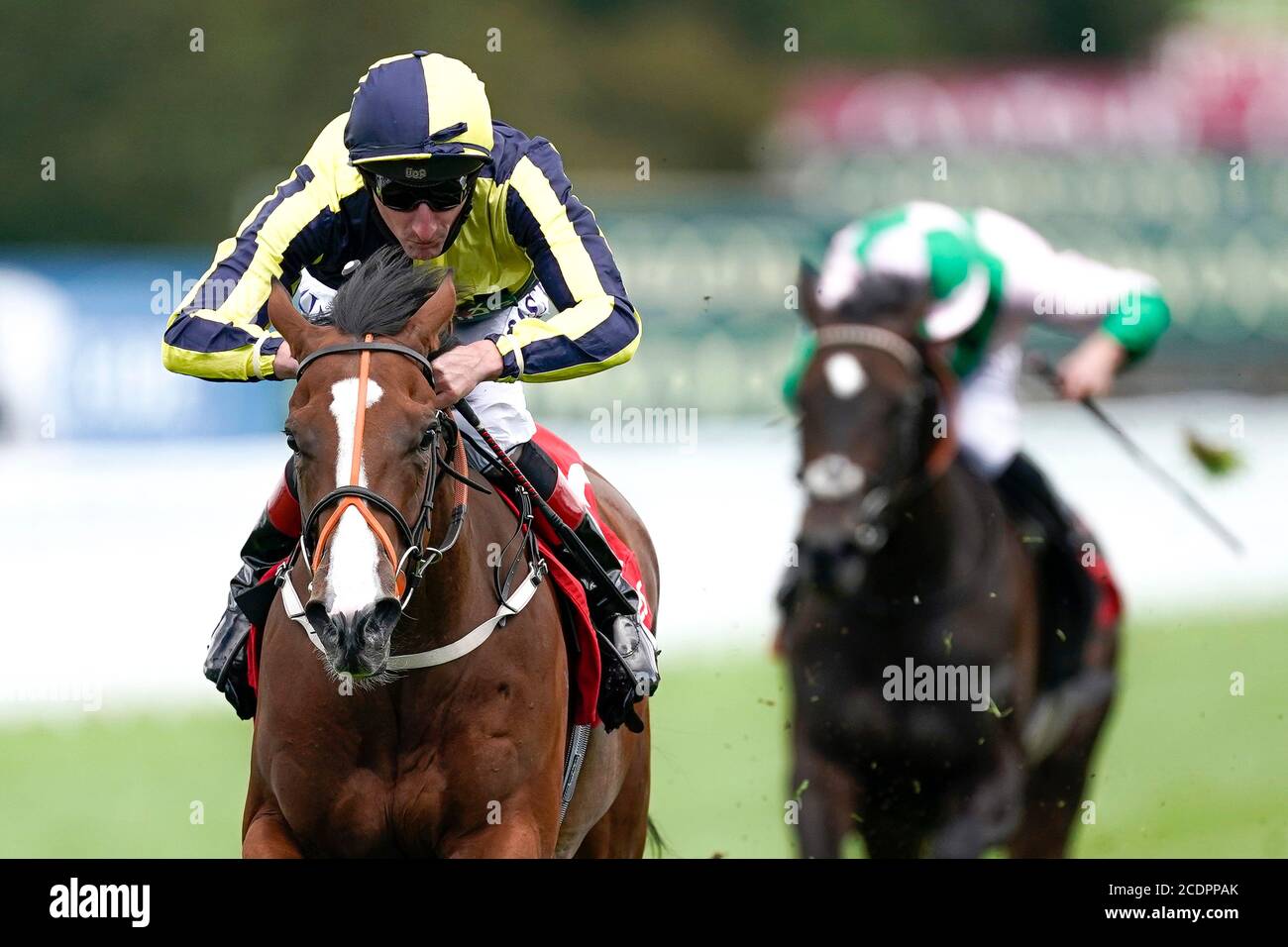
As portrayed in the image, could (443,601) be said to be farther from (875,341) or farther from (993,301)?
(993,301)

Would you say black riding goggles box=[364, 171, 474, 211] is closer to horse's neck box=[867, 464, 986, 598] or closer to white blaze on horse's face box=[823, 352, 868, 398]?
white blaze on horse's face box=[823, 352, 868, 398]

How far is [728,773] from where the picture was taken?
8.80 metres

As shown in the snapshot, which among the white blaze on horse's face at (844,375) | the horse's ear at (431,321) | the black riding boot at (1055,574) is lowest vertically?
the black riding boot at (1055,574)

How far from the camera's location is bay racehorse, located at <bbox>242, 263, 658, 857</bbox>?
3.70m

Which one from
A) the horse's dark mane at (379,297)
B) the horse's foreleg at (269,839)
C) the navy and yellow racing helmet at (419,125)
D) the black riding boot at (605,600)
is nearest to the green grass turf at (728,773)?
the black riding boot at (605,600)

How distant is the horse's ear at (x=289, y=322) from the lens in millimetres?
3928

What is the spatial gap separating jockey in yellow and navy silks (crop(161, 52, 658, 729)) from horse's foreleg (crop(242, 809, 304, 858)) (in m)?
0.47

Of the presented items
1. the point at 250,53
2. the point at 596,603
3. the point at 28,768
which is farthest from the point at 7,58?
the point at 596,603

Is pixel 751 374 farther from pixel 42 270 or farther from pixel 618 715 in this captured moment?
pixel 618 715

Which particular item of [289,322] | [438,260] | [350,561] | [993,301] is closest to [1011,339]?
[993,301]

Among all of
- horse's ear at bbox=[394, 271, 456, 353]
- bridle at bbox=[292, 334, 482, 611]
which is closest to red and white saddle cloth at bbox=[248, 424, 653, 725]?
bridle at bbox=[292, 334, 482, 611]

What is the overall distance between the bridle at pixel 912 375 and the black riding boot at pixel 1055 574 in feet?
1.53

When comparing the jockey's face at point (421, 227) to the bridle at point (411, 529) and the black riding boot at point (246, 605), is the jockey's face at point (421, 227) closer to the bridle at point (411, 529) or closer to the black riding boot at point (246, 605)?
the bridle at point (411, 529)

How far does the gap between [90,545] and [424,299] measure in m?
7.68
